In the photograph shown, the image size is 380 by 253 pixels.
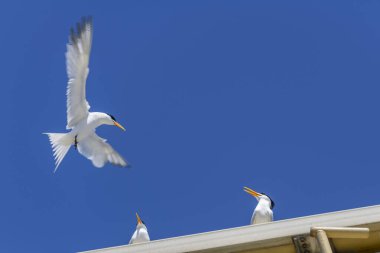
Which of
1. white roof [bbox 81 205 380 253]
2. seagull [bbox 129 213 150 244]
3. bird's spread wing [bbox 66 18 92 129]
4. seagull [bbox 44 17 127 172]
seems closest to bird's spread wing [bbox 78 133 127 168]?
seagull [bbox 44 17 127 172]

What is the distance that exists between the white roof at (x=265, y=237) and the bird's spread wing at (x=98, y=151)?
4.84 m

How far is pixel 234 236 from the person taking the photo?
2.78 meters

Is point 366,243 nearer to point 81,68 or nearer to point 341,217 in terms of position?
point 341,217

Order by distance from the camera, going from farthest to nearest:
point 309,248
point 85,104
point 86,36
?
1. point 85,104
2. point 86,36
3. point 309,248

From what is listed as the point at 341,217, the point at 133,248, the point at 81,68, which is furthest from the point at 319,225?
the point at 81,68

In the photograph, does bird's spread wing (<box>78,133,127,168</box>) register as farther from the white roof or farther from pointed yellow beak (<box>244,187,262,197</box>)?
the white roof

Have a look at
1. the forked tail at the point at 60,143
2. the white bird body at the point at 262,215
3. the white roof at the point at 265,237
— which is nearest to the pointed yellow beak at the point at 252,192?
the white bird body at the point at 262,215

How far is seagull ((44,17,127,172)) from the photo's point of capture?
681 cm

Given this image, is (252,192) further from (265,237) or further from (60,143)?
(265,237)

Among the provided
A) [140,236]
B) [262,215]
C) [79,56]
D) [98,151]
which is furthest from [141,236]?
[79,56]

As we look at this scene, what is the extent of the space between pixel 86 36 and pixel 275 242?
4709 mm

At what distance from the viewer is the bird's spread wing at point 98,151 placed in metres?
7.63

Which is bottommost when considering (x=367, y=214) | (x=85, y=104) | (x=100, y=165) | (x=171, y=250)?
(x=171, y=250)

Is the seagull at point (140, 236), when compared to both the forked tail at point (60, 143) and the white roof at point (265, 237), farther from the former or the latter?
the white roof at point (265, 237)
